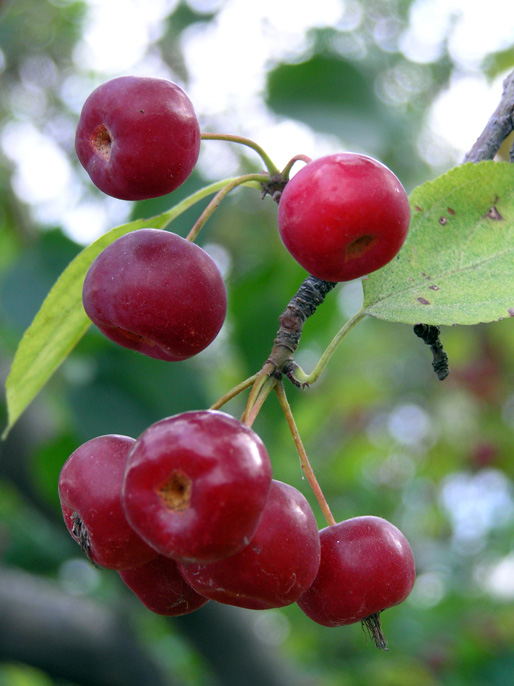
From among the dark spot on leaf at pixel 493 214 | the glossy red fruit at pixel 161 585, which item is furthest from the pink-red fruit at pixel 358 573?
the dark spot on leaf at pixel 493 214

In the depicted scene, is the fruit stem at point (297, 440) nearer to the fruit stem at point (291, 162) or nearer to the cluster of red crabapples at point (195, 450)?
the cluster of red crabapples at point (195, 450)

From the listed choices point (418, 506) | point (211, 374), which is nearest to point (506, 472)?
point (418, 506)

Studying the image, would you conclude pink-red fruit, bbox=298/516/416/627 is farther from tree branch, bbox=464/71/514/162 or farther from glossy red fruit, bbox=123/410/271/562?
tree branch, bbox=464/71/514/162

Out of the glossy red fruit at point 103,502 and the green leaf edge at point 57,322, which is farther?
the green leaf edge at point 57,322

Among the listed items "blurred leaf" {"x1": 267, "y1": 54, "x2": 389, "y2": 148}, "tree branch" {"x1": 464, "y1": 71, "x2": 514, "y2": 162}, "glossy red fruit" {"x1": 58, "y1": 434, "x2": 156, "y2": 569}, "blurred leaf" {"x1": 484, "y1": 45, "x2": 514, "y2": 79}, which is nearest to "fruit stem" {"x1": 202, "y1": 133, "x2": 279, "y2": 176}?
"tree branch" {"x1": 464, "y1": 71, "x2": 514, "y2": 162}

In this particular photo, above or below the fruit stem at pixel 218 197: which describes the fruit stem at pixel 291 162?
above

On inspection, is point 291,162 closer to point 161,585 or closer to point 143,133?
point 143,133

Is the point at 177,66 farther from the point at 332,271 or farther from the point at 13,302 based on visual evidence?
the point at 332,271

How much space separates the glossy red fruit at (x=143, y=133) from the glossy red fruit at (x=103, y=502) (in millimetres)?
299

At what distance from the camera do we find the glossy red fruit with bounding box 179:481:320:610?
2.16 ft

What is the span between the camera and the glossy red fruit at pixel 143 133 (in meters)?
0.77

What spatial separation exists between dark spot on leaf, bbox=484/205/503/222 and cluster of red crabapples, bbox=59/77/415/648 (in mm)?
168

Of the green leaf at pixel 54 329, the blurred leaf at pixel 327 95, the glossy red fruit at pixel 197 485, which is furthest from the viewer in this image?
the blurred leaf at pixel 327 95

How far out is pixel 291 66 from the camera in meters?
2.64
